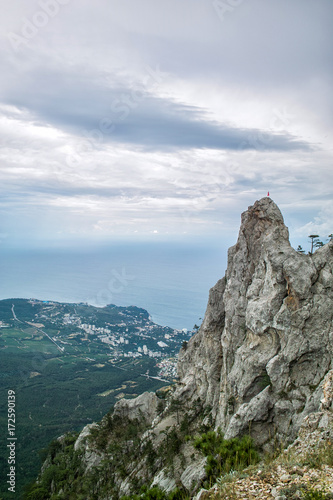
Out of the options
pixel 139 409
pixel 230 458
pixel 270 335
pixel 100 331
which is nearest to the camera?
pixel 230 458

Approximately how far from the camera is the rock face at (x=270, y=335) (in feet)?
65.1

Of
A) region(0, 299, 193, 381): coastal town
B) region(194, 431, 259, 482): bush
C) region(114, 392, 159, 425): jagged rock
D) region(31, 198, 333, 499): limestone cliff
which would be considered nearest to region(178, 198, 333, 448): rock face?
region(31, 198, 333, 499): limestone cliff

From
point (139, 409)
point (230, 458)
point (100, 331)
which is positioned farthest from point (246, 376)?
point (100, 331)

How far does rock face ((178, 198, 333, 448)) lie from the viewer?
65.1 ft

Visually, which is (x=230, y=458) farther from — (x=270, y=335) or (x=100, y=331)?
(x=100, y=331)

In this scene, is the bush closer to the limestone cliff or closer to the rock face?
the limestone cliff

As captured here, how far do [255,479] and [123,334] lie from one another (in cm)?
14003

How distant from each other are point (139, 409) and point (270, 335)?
21783mm

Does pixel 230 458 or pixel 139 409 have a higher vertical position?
pixel 230 458

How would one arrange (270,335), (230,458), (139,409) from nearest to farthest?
(230,458)
(270,335)
(139,409)

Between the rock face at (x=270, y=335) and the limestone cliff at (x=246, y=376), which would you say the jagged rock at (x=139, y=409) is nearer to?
the limestone cliff at (x=246, y=376)

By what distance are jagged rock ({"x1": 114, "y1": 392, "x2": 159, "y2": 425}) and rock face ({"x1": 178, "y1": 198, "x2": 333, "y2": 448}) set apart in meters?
9.57

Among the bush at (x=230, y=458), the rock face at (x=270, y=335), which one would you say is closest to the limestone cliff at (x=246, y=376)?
the rock face at (x=270, y=335)

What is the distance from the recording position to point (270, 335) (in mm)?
22953
